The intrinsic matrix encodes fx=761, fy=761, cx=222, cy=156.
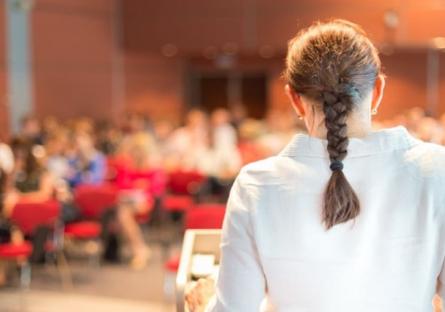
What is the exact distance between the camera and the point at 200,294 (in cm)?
205

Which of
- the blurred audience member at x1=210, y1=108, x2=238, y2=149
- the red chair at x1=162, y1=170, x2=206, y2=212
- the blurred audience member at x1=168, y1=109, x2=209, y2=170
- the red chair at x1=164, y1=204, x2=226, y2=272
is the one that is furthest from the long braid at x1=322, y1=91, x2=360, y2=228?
the blurred audience member at x1=210, y1=108, x2=238, y2=149

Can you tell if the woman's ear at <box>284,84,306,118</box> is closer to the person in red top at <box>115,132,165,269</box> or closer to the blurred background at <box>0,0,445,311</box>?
the blurred background at <box>0,0,445,311</box>

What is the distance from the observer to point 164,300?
689 cm

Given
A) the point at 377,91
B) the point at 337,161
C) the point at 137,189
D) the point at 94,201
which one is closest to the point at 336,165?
the point at 337,161

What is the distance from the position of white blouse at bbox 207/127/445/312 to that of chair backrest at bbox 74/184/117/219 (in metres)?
6.44

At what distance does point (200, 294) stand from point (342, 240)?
647mm

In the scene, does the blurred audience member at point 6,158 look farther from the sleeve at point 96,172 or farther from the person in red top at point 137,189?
the person in red top at point 137,189

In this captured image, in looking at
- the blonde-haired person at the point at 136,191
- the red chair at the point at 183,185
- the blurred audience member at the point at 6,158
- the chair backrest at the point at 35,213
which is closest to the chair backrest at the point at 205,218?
the chair backrest at the point at 35,213

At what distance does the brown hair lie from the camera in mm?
1517

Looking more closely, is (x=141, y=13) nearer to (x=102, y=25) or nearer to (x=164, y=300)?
(x=102, y=25)

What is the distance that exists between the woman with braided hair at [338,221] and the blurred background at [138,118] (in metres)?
3.82

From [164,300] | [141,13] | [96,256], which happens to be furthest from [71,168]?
[141,13]

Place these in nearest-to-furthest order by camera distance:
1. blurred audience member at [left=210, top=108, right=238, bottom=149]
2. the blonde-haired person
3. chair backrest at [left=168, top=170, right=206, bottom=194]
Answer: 1. the blonde-haired person
2. chair backrest at [left=168, top=170, right=206, bottom=194]
3. blurred audience member at [left=210, top=108, right=238, bottom=149]

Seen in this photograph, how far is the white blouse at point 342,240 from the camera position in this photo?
1519 millimetres
